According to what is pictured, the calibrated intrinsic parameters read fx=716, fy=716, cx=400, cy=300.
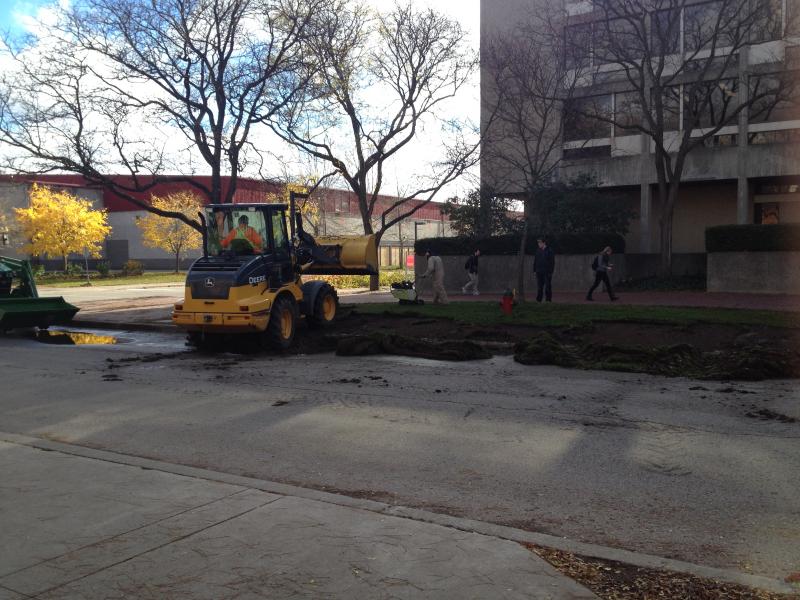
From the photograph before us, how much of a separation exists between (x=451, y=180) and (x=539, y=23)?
7.46m

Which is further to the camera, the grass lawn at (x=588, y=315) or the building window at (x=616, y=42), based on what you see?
the building window at (x=616, y=42)

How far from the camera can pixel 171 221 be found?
56.8 metres

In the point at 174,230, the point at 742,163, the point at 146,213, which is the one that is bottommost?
the point at 174,230

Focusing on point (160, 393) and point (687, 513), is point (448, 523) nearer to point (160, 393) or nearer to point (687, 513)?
point (687, 513)

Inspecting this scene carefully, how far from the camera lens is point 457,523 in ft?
15.6

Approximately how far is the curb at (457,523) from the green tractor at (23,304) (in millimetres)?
11050

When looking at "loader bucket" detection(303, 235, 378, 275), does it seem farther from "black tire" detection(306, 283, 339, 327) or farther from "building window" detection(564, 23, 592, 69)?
"building window" detection(564, 23, 592, 69)

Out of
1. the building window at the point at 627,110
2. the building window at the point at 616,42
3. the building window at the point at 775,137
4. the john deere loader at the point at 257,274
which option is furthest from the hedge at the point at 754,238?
the john deere loader at the point at 257,274

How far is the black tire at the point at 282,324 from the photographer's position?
44.0ft

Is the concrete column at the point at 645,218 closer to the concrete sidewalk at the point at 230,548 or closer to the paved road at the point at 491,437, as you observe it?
A: the paved road at the point at 491,437

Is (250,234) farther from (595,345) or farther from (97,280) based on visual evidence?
(97,280)

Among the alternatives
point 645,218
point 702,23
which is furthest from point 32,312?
point 645,218

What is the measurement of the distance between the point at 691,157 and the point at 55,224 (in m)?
41.3

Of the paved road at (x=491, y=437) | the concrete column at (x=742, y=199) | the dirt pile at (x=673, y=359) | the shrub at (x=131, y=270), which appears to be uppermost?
the concrete column at (x=742, y=199)
